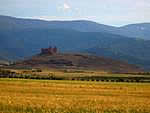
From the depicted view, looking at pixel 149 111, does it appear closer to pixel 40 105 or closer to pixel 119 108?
pixel 119 108

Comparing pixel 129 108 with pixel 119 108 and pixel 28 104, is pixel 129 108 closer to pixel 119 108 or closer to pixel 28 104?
pixel 119 108

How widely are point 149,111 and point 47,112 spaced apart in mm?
9403

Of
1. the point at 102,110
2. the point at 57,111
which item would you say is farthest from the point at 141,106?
the point at 57,111

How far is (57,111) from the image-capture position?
3412cm

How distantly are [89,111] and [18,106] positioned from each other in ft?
21.3

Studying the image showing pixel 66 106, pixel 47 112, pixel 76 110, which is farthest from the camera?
pixel 66 106

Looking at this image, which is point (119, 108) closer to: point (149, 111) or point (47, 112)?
point (149, 111)

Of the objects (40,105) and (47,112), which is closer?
(47,112)

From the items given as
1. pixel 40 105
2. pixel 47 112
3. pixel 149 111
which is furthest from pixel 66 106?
pixel 149 111

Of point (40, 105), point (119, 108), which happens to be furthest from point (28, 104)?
point (119, 108)

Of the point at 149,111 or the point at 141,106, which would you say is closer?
the point at 149,111

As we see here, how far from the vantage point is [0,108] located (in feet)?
116

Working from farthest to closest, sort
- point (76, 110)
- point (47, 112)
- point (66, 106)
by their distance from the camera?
point (66, 106) → point (76, 110) → point (47, 112)

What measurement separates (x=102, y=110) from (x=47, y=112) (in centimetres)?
542
